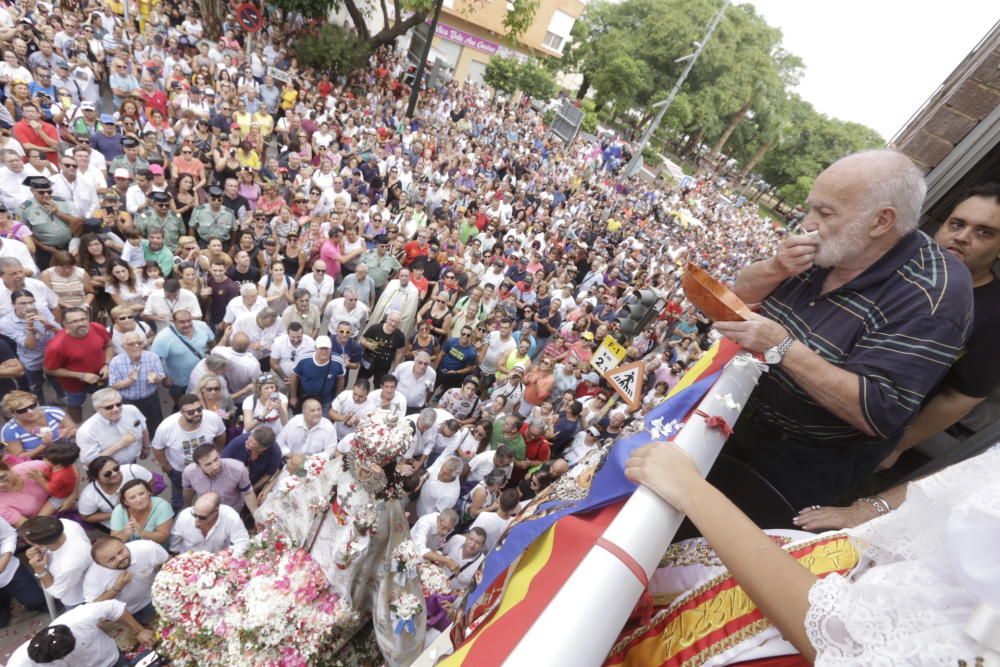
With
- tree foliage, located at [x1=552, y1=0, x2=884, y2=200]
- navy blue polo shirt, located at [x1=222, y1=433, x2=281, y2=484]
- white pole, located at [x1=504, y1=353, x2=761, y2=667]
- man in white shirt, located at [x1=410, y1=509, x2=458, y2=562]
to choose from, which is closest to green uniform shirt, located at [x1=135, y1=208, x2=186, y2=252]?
→ navy blue polo shirt, located at [x1=222, y1=433, x2=281, y2=484]

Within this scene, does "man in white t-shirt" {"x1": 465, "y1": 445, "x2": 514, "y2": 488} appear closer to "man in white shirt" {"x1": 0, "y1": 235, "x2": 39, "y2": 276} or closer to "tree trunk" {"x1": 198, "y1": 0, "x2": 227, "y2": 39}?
"man in white shirt" {"x1": 0, "y1": 235, "x2": 39, "y2": 276}

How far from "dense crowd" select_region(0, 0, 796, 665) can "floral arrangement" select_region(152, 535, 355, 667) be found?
0.40 meters

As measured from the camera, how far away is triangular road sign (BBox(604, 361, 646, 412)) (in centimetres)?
471

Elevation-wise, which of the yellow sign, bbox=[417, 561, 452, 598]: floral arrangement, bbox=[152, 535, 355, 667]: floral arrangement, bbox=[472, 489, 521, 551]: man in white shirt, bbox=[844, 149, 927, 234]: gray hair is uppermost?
bbox=[844, 149, 927, 234]: gray hair

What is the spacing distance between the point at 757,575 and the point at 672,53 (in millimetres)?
50473

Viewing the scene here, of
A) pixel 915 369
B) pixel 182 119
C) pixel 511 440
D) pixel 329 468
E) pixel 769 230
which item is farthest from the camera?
pixel 769 230

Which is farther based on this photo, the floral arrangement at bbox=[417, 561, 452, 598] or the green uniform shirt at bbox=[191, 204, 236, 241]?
the green uniform shirt at bbox=[191, 204, 236, 241]

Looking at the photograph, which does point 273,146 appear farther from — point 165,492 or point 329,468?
point 329,468

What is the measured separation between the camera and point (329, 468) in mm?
3725

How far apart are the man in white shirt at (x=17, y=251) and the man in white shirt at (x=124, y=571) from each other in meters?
4.07

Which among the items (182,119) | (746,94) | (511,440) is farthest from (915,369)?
(746,94)

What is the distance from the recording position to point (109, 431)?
5301 millimetres

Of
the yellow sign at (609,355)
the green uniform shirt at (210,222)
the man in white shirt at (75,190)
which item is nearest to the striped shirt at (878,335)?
the yellow sign at (609,355)

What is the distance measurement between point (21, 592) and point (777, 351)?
6.71 meters
